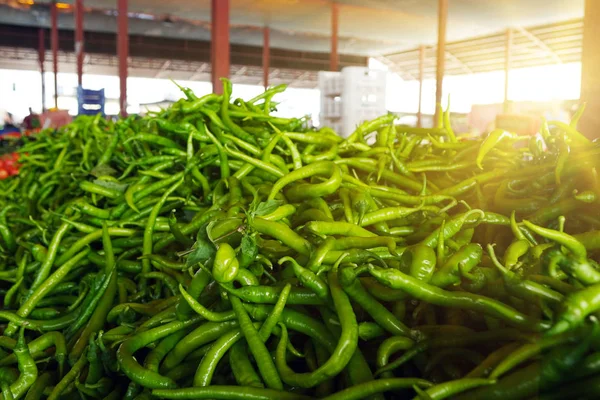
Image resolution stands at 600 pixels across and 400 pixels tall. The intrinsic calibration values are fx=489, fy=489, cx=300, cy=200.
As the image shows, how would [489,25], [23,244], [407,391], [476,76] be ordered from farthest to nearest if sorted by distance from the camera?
[476,76] → [489,25] → [23,244] → [407,391]

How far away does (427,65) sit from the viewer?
25.3m

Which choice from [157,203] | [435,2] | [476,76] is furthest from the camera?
[476,76]

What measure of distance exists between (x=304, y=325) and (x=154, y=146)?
1.62 m

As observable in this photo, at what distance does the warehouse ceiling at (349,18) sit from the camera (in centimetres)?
1439

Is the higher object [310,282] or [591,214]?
[591,214]

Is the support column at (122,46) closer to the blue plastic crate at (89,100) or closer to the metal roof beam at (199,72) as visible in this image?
the blue plastic crate at (89,100)

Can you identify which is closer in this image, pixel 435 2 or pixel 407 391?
pixel 407 391

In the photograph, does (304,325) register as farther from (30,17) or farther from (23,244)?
(30,17)

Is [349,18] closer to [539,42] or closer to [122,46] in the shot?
[539,42]

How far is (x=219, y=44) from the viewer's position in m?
7.75

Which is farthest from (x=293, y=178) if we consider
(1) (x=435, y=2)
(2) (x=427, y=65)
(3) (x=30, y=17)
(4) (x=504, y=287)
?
(2) (x=427, y=65)

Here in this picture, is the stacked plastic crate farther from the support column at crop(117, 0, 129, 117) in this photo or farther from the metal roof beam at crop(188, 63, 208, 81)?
the metal roof beam at crop(188, 63, 208, 81)

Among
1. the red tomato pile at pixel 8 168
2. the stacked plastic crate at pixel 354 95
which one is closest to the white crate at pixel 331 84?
the stacked plastic crate at pixel 354 95

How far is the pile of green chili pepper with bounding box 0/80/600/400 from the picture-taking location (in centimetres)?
109
